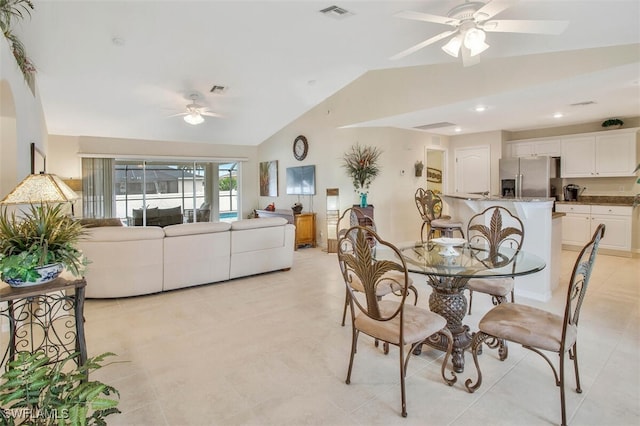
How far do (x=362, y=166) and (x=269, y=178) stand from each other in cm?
310

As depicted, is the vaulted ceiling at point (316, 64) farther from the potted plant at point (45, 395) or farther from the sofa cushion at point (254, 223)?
the potted plant at point (45, 395)

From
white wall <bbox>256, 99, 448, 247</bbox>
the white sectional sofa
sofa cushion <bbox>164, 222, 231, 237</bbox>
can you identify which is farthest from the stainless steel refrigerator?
sofa cushion <bbox>164, 222, 231, 237</bbox>

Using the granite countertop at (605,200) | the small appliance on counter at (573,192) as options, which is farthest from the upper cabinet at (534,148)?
the granite countertop at (605,200)

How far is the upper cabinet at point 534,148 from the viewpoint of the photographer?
6.66m

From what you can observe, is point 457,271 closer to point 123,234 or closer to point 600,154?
point 123,234

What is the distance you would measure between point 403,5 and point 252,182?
21.7 feet

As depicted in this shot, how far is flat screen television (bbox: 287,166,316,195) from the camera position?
7.32 meters

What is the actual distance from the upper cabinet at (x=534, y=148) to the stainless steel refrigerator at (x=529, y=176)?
19 centimetres

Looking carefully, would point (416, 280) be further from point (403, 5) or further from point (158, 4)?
point (158, 4)

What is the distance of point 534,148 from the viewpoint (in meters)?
6.89

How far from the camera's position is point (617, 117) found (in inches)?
234

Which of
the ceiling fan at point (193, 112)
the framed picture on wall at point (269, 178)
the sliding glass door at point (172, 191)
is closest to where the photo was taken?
the ceiling fan at point (193, 112)

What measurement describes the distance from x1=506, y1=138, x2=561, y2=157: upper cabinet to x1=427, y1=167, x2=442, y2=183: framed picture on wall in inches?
60.4

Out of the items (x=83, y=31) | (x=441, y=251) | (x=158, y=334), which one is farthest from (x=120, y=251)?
(x=441, y=251)
